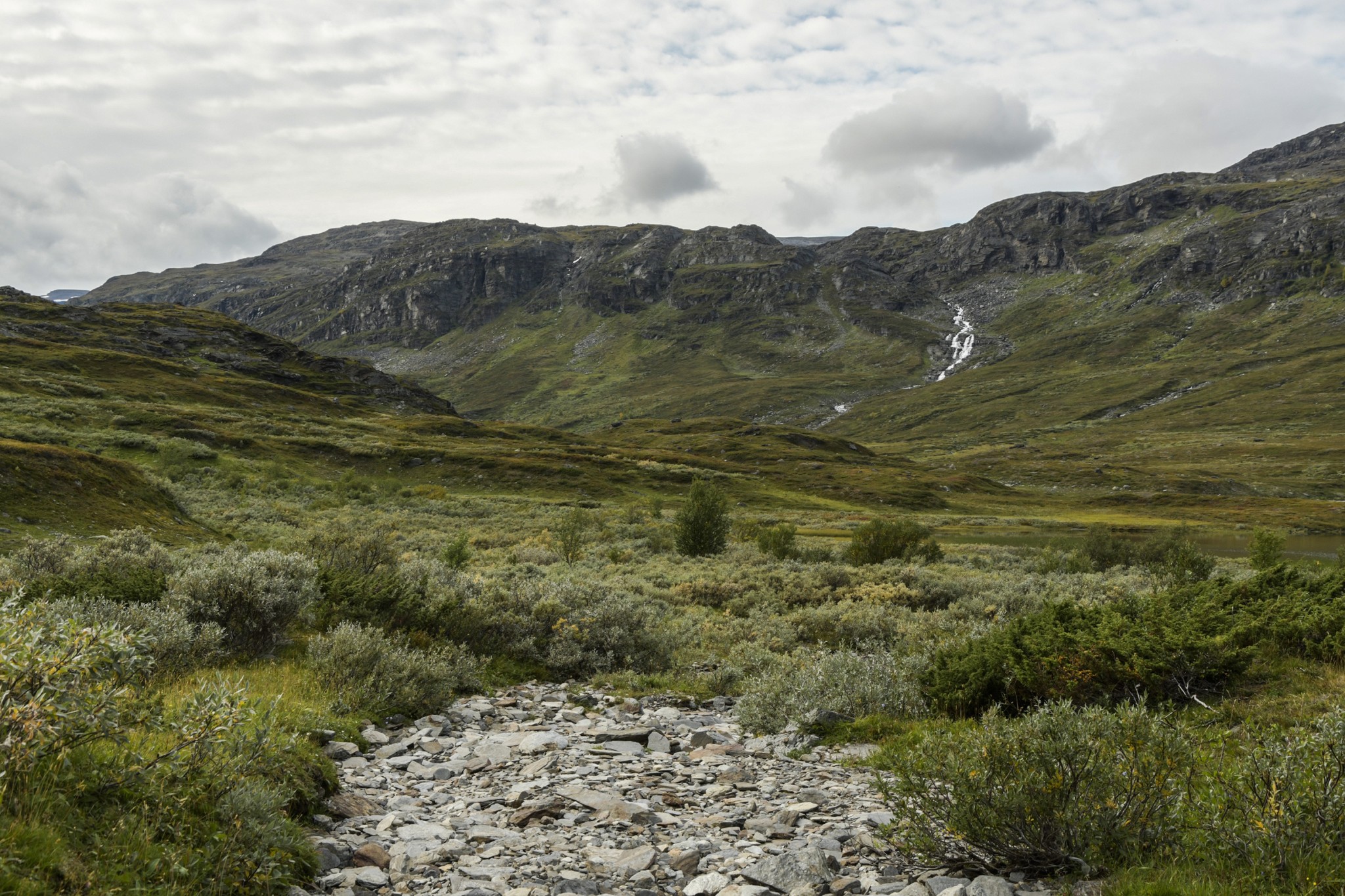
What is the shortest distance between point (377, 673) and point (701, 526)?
2848 centimetres

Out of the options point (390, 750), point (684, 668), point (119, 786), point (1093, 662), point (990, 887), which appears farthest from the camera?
point (684, 668)

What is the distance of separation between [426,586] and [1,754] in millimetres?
10961

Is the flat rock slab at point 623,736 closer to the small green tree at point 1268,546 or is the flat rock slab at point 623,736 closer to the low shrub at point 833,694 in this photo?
the low shrub at point 833,694

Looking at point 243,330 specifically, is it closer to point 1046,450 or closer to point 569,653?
point 569,653

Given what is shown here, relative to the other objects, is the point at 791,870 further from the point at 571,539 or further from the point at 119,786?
the point at 571,539

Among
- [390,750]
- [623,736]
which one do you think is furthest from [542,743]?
[390,750]

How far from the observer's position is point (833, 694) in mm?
10469

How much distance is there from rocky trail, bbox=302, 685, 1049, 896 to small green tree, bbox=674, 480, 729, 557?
27560mm

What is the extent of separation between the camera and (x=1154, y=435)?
6713 inches

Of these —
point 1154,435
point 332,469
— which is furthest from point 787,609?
point 1154,435

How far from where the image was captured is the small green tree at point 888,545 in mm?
35688

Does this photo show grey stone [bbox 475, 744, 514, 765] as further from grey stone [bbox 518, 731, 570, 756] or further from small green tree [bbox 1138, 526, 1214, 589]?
small green tree [bbox 1138, 526, 1214, 589]

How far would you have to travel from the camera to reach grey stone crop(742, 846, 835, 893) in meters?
5.66


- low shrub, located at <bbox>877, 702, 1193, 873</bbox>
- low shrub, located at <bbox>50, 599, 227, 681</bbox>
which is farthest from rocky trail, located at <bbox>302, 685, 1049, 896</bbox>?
low shrub, located at <bbox>50, 599, 227, 681</bbox>
